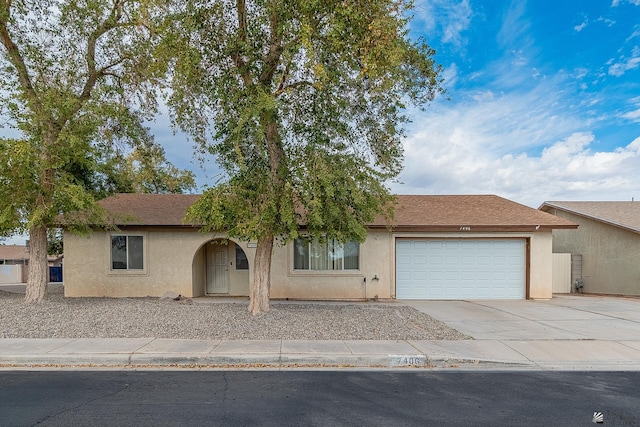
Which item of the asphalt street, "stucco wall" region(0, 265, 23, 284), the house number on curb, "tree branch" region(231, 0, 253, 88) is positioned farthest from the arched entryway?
"stucco wall" region(0, 265, 23, 284)

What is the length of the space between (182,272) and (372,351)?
8541 mm

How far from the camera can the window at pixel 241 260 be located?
561 inches

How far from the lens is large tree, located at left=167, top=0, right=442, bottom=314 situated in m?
7.87

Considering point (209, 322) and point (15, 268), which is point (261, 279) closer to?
point (209, 322)

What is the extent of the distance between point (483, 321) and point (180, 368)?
7321 mm

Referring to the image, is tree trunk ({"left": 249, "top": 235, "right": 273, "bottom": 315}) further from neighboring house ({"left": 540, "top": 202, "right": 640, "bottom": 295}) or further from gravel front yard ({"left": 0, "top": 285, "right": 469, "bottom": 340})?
neighboring house ({"left": 540, "top": 202, "right": 640, "bottom": 295})

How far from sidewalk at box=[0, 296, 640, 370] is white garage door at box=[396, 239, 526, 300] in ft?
15.1

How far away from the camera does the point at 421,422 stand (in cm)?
443

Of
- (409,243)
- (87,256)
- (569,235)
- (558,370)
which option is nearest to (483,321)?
(558,370)

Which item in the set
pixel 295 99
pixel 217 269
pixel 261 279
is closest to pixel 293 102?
pixel 295 99

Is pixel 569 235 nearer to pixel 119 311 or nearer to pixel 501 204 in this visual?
pixel 501 204

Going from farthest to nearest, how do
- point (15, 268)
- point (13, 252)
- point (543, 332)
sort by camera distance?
point (13, 252)
point (15, 268)
point (543, 332)

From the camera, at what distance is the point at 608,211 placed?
16.7 metres

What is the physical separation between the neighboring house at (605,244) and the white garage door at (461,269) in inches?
191
